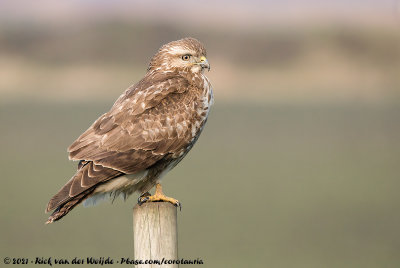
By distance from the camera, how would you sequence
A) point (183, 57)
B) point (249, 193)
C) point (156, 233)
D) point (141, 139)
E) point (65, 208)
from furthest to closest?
1. point (249, 193)
2. point (183, 57)
3. point (141, 139)
4. point (65, 208)
5. point (156, 233)

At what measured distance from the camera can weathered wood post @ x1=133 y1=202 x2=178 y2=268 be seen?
6.07 metres

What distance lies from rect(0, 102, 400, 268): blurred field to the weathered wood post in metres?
9.52

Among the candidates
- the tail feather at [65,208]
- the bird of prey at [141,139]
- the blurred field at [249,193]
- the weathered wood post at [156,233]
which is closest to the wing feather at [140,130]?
the bird of prey at [141,139]

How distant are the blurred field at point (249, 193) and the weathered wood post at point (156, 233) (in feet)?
31.2

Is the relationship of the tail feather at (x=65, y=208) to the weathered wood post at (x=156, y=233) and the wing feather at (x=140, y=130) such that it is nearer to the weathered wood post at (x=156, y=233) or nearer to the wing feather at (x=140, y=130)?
the wing feather at (x=140, y=130)

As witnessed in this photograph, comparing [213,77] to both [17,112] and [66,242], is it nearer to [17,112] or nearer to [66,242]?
[17,112]

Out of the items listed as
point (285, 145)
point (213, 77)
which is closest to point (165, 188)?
point (285, 145)

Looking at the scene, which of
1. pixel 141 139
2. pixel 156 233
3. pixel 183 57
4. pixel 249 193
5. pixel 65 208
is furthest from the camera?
pixel 249 193

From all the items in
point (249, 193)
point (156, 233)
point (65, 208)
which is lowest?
point (156, 233)

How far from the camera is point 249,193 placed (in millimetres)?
26078

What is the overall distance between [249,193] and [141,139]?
1880 cm

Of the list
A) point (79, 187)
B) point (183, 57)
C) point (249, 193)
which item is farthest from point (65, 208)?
point (249, 193)

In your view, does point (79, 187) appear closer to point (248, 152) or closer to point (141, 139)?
point (141, 139)

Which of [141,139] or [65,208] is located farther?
[141,139]
